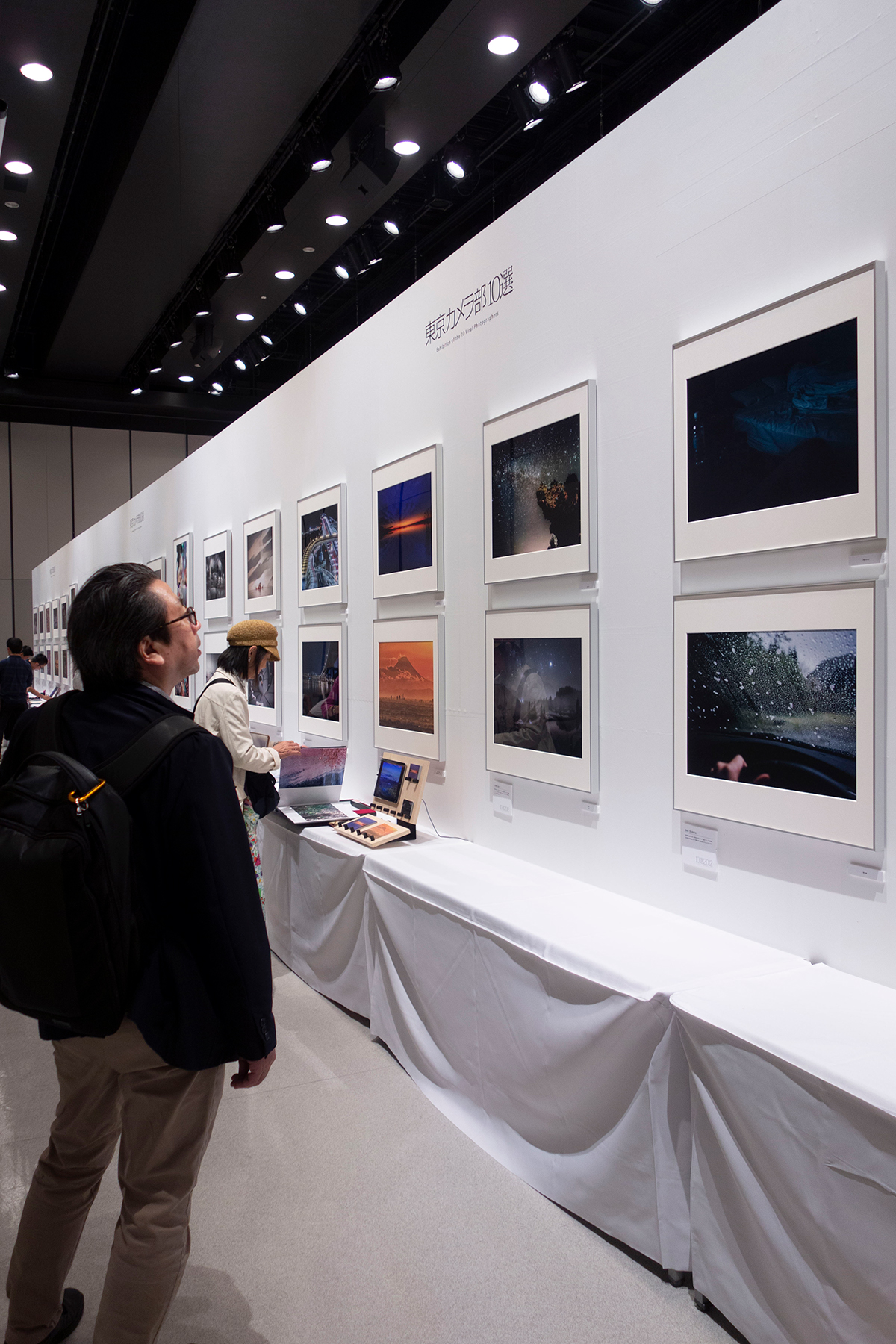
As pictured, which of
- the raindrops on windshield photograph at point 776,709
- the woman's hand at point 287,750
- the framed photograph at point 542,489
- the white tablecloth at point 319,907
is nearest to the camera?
Result: the raindrops on windshield photograph at point 776,709

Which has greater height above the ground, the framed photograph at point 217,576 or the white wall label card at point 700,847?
the framed photograph at point 217,576

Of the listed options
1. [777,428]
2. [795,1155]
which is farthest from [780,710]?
[795,1155]

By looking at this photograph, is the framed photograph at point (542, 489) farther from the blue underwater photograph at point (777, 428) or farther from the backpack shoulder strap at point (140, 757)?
the backpack shoulder strap at point (140, 757)

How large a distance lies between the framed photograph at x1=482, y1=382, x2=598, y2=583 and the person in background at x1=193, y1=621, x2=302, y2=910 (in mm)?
1184

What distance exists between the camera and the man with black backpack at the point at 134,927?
1452 millimetres

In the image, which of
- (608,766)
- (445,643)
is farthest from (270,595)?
(608,766)

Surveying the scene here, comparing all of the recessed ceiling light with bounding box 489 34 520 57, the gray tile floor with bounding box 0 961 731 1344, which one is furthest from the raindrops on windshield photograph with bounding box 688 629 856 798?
the recessed ceiling light with bounding box 489 34 520 57

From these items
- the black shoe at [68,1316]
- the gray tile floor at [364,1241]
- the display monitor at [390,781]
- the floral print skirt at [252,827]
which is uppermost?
the display monitor at [390,781]

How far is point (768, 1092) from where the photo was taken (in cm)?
172

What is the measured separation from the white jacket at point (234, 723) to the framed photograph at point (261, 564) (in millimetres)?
1863

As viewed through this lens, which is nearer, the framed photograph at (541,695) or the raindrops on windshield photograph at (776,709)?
the raindrops on windshield photograph at (776,709)

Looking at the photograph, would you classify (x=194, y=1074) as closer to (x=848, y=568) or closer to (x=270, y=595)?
(x=848, y=568)

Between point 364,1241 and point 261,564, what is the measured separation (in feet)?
14.4

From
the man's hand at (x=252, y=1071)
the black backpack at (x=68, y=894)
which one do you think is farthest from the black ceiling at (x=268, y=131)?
the man's hand at (x=252, y=1071)
